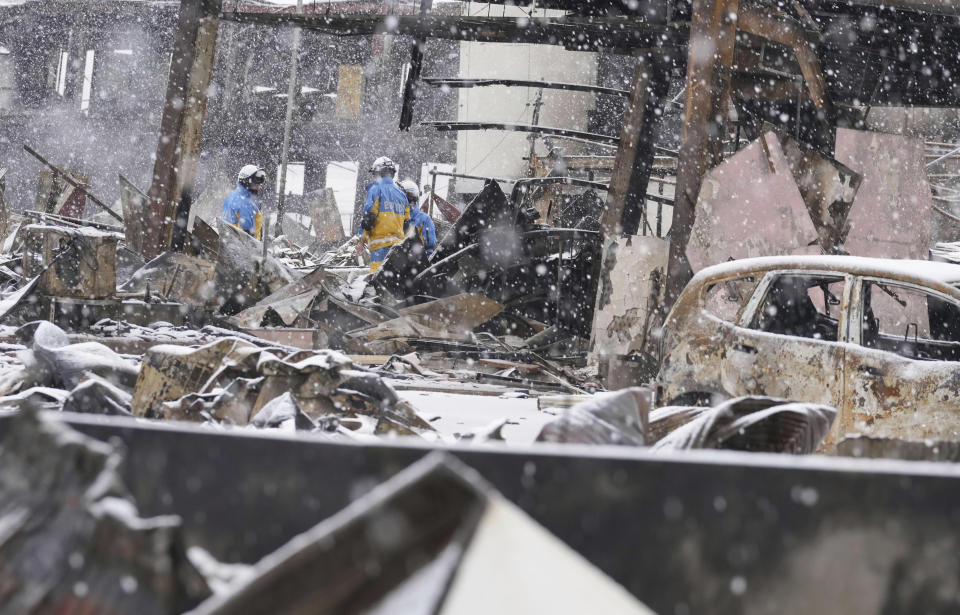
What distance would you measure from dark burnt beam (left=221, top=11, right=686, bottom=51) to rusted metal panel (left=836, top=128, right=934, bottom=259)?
2289 mm

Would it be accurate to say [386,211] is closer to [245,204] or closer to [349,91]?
[245,204]

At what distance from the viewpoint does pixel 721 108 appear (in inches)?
338

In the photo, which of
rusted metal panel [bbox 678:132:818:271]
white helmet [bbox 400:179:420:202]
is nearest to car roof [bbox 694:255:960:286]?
rusted metal panel [bbox 678:132:818:271]

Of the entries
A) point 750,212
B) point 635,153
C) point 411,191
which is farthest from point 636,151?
point 411,191

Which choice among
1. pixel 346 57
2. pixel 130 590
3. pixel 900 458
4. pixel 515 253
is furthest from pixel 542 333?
pixel 346 57

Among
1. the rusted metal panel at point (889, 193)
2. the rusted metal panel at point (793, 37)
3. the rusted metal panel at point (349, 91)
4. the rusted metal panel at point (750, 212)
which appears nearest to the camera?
the rusted metal panel at point (750, 212)

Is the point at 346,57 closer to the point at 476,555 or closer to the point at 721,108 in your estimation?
the point at 721,108

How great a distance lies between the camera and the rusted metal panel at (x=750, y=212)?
8375mm

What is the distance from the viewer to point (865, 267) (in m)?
5.20

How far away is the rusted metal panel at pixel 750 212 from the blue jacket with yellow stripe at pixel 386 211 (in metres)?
4.51

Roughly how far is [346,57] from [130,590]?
31.4 meters

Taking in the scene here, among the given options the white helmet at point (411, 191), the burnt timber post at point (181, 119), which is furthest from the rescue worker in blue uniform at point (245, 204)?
the white helmet at point (411, 191)

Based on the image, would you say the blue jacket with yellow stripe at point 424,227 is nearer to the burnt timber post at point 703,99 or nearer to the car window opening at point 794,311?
the burnt timber post at point 703,99

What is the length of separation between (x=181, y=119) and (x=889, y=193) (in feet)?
25.9
